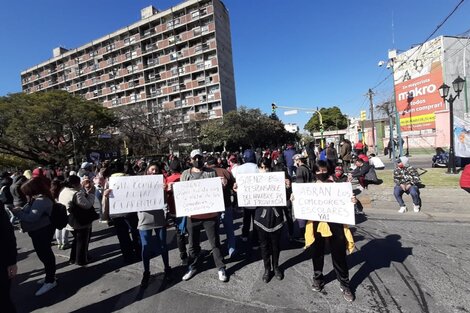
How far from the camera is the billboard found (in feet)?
73.4

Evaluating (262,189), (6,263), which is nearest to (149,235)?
(6,263)

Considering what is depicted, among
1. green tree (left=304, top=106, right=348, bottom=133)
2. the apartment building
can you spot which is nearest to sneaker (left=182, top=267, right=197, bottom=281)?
the apartment building

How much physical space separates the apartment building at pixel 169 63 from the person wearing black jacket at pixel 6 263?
40.5 metres

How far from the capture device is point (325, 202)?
11.3 feet

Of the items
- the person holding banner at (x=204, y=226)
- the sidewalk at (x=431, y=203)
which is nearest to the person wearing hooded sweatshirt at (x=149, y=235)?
the person holding banner at (x=204, y=226)

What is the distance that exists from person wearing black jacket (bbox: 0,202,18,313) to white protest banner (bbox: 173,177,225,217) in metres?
Result: 1.87

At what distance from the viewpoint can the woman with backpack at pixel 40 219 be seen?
3989mm

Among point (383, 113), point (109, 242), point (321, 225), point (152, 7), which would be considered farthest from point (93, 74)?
point (321, 225)

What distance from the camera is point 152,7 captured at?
57.5 m

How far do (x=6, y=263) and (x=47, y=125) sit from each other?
3023 cm

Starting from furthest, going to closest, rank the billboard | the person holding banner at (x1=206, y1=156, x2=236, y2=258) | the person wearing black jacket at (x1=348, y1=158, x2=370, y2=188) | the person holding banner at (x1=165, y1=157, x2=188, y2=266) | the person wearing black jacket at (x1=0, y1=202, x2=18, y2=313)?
the billboard → the person wearing black jacket at (x1=348, y1=158, x2=370, y2=188) → the person holding banner at (x1=206, y1=156, x2=236, y2=258) → the person holding banner at (x1=165, y1=157, x2=188, y2=266) → the person wearing black jacket at (x1=0, y1=202, x2=18, y2=313)

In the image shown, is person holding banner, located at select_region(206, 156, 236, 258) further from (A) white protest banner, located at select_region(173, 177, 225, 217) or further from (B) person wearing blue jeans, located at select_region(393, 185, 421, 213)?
(B) person wearing blue jeans, located at select_region(393, 185, 421, 213)

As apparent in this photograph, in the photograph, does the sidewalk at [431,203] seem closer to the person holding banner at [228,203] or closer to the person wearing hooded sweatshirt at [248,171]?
the person wearing hooded sweatshirt at [248,171]

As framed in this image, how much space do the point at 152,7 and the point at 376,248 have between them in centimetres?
6497
